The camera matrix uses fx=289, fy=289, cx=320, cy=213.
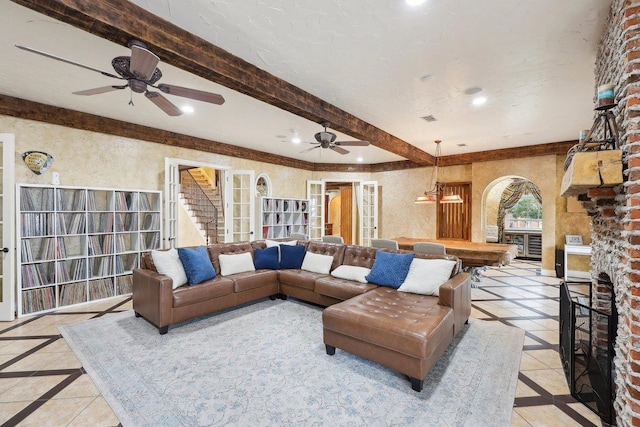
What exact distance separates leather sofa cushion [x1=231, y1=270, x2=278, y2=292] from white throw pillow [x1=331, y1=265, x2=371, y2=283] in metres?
0.92

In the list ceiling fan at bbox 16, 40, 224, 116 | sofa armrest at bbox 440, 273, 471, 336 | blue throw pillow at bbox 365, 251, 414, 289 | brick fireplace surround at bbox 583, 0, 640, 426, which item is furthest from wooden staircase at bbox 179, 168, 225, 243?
brick fireplace surround at bbox 583, 0, 640, 426

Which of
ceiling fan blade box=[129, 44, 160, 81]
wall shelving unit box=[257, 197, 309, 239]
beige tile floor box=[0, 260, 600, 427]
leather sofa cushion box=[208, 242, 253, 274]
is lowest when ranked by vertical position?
beige tile floor box=[0, 260, 600, 427]

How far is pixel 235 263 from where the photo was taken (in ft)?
13.7

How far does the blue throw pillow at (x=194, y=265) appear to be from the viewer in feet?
11.7

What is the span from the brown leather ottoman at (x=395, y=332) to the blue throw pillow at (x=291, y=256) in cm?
180

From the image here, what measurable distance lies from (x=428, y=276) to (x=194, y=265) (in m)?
2.80

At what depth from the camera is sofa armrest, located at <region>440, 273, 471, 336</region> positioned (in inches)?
110

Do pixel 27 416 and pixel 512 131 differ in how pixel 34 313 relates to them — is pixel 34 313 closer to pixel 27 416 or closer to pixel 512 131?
pixel 27 416

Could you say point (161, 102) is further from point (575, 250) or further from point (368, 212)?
point (575, 250)

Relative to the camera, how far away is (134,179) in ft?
16.1

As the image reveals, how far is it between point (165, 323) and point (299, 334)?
4.76ft

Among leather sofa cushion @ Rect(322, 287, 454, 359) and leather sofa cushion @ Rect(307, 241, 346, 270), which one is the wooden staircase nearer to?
leather sofa cushion @ Rect(307, 241, 346, 270)

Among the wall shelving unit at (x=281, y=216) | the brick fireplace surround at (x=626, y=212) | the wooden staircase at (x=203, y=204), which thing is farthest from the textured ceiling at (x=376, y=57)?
the wooden staircase at (x=203, y=204)

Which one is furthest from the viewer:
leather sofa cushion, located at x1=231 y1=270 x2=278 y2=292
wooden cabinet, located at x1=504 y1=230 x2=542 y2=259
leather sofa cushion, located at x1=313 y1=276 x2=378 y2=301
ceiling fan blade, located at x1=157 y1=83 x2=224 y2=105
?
wooden cabinet, located at x1=504 y1=230 x2=542 y2=259
